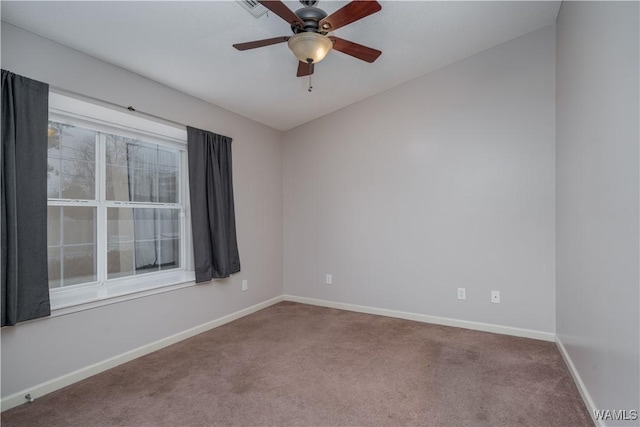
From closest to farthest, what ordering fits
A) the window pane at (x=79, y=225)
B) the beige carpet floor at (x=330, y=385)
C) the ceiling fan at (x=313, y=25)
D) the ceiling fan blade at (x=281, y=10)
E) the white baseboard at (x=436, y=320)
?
the ceiling fan blade at (x=281, y=10), the ceiling fan at (x=313, y=25), the beige carpet floor at (x=330, y=385), the window pane at (x=79, y=225), the white baseboard at (x=436, y=320)

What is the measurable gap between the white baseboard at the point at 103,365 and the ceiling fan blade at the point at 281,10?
2794mm

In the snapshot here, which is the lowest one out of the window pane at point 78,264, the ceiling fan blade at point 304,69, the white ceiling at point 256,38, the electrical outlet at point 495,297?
the electrical outlet at point 495,297

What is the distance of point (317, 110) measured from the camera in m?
4.23

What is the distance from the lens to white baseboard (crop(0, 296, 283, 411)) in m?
2.14

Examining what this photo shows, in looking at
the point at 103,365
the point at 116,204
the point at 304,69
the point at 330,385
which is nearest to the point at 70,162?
the point at 116,204

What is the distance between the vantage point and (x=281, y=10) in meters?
1.84

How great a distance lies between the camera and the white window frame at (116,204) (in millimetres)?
2537

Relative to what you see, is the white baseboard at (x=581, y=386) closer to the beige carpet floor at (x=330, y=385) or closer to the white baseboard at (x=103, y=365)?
the beige carpet floor at (x=330, y=385)

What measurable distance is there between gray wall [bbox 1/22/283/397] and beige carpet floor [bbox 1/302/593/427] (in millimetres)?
219

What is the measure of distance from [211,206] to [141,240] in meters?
0.74

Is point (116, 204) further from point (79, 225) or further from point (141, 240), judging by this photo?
point (141, 240)

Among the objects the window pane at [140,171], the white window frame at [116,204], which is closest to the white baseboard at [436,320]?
the white window frame at [116,204]

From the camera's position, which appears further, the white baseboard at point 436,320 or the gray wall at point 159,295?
the white baseboard at point 436,320

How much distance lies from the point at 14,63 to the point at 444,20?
3149 millimetres
